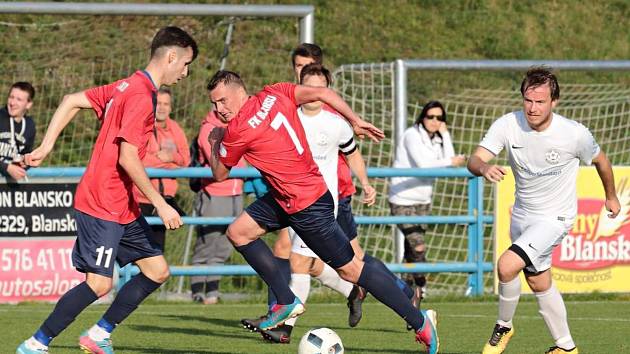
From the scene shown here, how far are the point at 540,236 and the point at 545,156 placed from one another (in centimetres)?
48

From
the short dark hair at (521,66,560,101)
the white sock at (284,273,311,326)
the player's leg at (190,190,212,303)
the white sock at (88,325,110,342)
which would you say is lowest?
the player's leg at (190,190,212,303)

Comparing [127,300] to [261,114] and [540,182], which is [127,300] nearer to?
[261,114]

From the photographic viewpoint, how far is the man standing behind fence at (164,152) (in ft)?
40.4

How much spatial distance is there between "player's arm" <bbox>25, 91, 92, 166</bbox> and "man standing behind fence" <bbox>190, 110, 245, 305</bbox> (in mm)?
4878

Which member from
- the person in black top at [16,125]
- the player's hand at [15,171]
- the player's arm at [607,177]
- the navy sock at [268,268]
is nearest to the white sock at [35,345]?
the navy sock at [268,268]

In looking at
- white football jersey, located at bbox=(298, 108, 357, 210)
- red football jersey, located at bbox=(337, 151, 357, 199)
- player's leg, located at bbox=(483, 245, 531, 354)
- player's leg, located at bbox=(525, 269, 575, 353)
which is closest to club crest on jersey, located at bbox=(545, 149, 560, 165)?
player's leg, located at bbox=(483, 245, 531, 354)

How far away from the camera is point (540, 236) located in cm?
817

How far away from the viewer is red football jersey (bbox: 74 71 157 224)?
746 centimetres

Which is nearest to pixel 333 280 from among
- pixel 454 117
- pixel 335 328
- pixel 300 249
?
pixel 335 328

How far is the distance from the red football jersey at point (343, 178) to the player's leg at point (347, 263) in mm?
1776

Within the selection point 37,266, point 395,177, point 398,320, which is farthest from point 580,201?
point 37,266

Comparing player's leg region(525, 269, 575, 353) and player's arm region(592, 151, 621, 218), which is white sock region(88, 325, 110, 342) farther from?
player's arm region(592, 151, 621, 218)

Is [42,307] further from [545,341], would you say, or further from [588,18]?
[588,18]

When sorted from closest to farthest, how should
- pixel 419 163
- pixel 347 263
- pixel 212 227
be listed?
pixel 347 263
pixel 212 227
pixel 419 163
